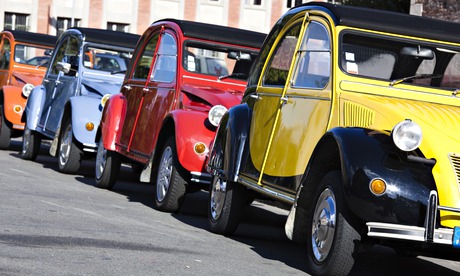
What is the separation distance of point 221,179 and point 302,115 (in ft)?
5.98

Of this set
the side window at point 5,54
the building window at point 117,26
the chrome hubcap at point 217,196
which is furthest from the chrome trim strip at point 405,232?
the building window at point 117,26

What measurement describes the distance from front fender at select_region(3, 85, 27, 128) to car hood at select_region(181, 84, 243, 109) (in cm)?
780

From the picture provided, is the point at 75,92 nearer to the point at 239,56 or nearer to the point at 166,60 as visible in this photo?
the point at 166,60

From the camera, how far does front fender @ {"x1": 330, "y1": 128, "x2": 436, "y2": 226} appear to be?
752 cm

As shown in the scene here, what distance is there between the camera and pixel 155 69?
13961 mm

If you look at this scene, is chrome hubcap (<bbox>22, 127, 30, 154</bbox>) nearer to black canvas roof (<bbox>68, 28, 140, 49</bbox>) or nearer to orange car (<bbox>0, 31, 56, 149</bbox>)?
orange car (<bbox>0, 31, 56, 149</bbox>)

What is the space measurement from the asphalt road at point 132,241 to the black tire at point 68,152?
5.59 ft

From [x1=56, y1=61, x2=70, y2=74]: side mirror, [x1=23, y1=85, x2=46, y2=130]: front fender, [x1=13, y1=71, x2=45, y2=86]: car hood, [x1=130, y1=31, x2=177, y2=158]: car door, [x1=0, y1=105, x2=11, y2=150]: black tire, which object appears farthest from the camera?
[x1=13, y1=71, x2=45, y2=86]: car hood

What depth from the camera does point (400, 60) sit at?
30.8ft

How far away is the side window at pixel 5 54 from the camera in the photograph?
72.9ft

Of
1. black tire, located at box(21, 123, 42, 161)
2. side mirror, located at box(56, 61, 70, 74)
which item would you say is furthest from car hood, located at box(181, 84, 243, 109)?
black tire, located at box(21, 123, 42, 161)

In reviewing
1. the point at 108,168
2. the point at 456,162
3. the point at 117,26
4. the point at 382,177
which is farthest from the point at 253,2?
the point at 382,177

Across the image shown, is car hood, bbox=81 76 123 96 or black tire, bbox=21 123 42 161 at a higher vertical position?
car hood, bbox=81 76 123 96

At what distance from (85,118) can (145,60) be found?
6.09 ft
